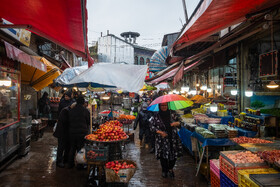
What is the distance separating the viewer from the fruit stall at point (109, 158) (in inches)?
164

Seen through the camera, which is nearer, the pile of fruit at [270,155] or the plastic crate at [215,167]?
the pile of fruit at [270,155]

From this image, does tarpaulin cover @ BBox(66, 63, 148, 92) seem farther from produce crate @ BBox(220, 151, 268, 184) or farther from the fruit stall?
produce crate @ BBox(220, 151, 268, 184)

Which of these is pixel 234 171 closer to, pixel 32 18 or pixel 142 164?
pixel 142 164

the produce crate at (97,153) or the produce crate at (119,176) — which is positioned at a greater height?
the produce crate at (97,153)

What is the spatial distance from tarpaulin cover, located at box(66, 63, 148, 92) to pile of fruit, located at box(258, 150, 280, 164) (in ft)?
11.1

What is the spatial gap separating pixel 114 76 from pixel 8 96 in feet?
12.0

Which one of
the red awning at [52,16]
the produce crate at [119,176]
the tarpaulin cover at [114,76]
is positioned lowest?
the produce crate at [119,176]

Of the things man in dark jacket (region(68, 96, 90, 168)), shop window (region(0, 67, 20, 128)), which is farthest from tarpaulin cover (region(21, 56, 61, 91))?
man in dark jacket (region(68, 96, 90, 168))

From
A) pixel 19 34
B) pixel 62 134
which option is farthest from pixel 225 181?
pixel 19 34

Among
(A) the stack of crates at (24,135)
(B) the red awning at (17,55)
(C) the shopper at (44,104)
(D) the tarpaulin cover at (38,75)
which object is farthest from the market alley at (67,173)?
(C) the shopper at (44,104)

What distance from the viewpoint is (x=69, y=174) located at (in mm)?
5422

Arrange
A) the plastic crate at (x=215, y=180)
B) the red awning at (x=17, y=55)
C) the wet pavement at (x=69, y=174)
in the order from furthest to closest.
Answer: the red awning at (x=17, y=55) → the wet pavement at (x=69, y=174) → the plastic crate at (x=215, y=180)

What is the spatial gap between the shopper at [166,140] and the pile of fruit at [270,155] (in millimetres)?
2026

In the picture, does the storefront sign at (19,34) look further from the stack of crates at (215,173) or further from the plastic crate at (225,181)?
the plastic crate at (225,181)
